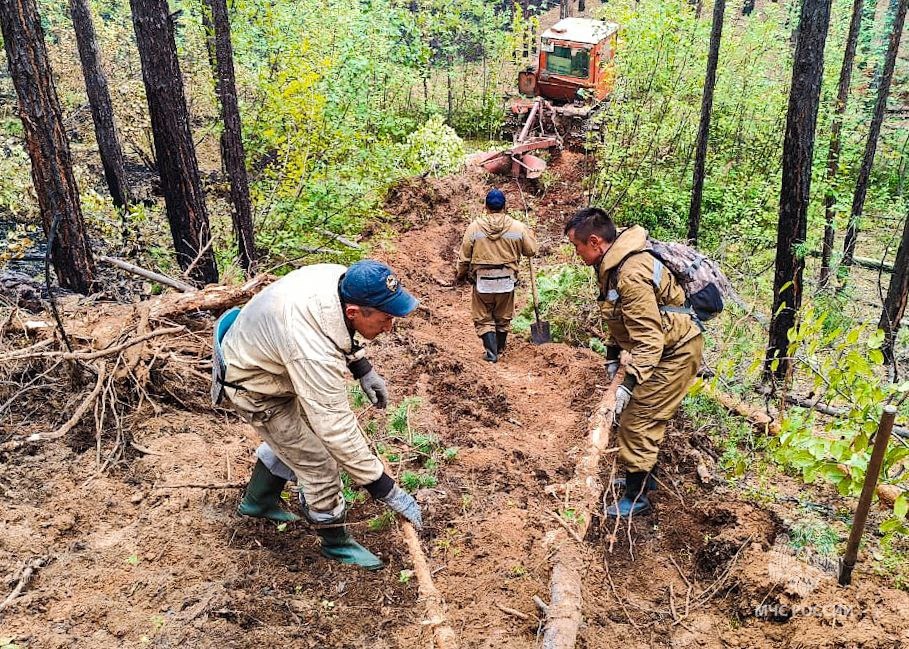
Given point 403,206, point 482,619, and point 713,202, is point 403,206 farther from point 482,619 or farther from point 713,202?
point 482,619

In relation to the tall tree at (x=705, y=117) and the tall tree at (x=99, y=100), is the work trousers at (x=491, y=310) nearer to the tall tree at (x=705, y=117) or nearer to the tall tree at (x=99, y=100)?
the tall tree at (x=705, y=117)

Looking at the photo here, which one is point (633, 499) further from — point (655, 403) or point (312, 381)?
point (312, 381)

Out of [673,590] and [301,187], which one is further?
[301,187]

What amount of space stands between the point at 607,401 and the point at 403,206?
7815 millimetres

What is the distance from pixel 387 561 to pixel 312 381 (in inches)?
56.9

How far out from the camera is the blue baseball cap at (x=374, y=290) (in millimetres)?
3047

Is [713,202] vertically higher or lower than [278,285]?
lower

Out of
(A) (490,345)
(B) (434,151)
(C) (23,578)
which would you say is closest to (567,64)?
(B) (434,151)

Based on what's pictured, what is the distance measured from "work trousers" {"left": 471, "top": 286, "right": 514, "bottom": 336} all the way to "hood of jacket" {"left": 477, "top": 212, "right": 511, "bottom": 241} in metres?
0.67

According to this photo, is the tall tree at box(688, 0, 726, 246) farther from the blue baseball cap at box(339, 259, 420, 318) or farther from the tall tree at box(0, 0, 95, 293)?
the tall tree at box(0, 0, 95, 293)

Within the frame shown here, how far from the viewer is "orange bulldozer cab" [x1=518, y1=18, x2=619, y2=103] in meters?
18.0

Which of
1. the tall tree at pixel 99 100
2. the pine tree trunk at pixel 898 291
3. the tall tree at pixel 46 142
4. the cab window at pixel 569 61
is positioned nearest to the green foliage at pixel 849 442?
the pine tree trunk at pixel 898 291

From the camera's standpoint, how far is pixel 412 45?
15203 millimetres

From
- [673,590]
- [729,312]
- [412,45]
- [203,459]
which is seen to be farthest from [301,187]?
[412,45]
